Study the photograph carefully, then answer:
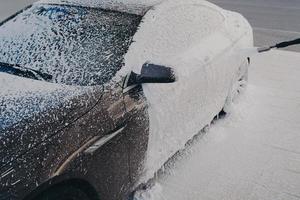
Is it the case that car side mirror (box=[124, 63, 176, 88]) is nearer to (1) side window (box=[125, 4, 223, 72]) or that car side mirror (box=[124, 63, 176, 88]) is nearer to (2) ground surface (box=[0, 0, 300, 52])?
(1) side window (box=[125, 4, 223, 72])

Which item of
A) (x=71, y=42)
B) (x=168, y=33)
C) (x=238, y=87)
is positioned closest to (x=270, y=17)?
(x=238, y=87)

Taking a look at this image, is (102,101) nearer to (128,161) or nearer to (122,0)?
(128,161)

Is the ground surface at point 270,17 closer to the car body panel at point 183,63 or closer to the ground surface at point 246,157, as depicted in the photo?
the ground surface at point 246,157

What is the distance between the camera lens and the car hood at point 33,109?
2178mm

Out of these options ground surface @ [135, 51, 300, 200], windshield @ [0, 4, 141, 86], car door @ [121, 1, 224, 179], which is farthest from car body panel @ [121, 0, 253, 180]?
ground surface @ [135, 51, 300, 200]

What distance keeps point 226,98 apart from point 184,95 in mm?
1339

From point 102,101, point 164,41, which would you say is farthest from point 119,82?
point 164,41

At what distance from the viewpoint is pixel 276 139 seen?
4.31 m

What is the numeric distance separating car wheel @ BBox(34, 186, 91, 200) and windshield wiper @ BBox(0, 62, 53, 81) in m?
0.85

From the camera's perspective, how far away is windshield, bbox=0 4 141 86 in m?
2.90

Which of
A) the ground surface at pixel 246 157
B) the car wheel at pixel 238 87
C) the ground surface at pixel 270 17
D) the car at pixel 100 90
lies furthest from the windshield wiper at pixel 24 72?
the ground surface at pixel 270 17

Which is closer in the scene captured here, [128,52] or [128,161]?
[128,161]

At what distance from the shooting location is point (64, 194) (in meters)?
2.34

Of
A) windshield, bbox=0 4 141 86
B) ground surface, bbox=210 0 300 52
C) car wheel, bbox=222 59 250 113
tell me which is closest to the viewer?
windshield, bbox=0 4 141 86
